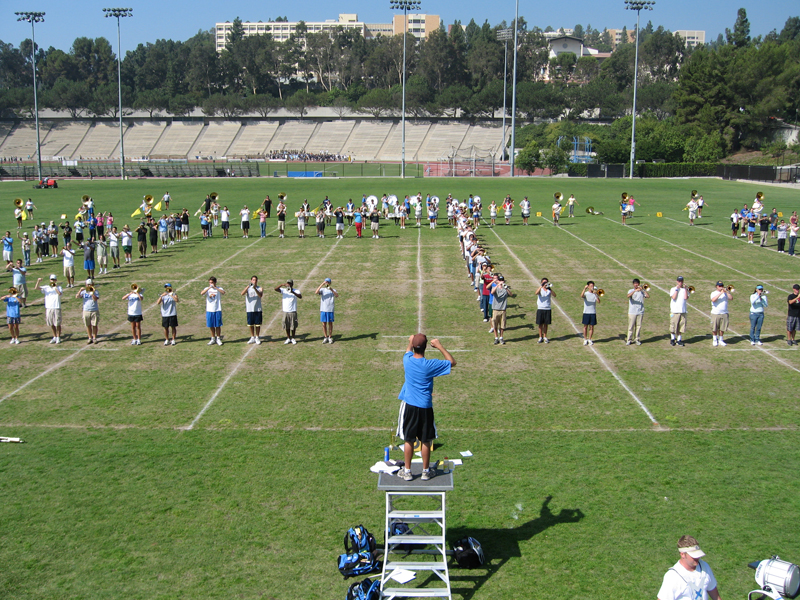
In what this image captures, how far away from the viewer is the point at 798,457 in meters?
11.2

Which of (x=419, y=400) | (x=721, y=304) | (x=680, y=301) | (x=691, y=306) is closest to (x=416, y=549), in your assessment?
(x=419, y=400)

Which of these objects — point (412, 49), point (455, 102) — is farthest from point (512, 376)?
point (412, 49)

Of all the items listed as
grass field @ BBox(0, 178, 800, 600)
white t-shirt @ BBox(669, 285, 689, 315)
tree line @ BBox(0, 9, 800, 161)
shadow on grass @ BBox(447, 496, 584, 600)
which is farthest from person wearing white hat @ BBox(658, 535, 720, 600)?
tree line @ BBox(0, 9, 800, 161)

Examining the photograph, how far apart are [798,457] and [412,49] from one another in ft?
457

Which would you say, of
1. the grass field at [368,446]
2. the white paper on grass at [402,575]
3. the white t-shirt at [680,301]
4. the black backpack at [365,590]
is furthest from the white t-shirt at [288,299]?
the black backpack at [365,590]

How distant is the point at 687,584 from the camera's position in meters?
6.03

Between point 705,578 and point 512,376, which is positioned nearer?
point 705,578

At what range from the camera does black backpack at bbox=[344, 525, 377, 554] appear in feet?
26.9

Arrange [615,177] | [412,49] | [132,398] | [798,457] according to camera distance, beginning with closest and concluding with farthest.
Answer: [798,457] < [132,398] < [615,177] < [412,49]

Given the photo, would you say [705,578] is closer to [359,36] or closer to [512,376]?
[512,376]

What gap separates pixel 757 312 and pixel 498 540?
38.9 feet

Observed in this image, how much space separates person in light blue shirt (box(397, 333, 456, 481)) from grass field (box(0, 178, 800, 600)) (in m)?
1.62

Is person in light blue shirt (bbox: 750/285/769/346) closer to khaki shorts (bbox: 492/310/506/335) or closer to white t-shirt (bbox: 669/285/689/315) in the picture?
white t-shirt (bbox: 669/285/689/315)

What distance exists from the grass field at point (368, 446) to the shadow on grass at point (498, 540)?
3 centimetres
